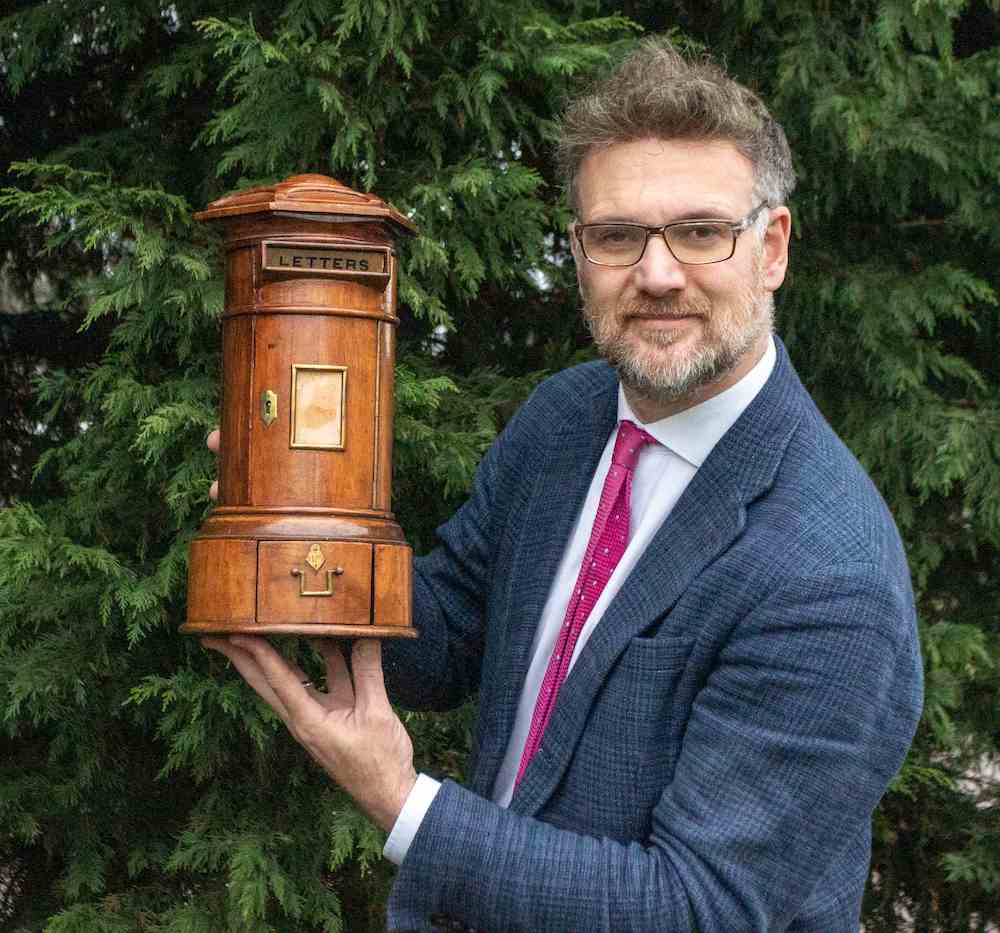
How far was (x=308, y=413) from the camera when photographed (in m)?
2.34

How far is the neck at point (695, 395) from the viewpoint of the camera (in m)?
2.47

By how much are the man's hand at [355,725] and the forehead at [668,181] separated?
33.6 inches

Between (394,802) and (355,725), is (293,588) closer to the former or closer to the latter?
(355,725)

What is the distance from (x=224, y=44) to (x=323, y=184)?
1607mm

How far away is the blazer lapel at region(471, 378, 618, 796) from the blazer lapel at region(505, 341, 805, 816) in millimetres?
178

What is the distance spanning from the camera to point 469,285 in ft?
13.0

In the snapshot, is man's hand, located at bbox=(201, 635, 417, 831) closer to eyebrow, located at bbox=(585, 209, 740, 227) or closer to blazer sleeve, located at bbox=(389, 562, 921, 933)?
blazer sleeve, located at bbox=(389, 562, 921, 933)

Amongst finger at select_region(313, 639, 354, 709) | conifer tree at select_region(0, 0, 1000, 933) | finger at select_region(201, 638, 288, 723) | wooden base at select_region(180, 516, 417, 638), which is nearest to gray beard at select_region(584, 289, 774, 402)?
wooden base at select_region(180, 516, 417, 638)

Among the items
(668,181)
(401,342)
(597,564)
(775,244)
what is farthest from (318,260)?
(401,342)

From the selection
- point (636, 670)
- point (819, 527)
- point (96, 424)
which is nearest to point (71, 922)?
point (96, 424)

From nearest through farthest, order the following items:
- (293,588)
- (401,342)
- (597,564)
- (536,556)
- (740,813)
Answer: (740,813) → (293,588) → (597,564) → (536,556) → (401,342)

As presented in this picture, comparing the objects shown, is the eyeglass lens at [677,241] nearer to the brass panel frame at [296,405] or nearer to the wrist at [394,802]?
the brass panel frame at [296,405]

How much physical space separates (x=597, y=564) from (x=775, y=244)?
694mm

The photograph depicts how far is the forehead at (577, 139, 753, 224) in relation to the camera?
7.71 feet
